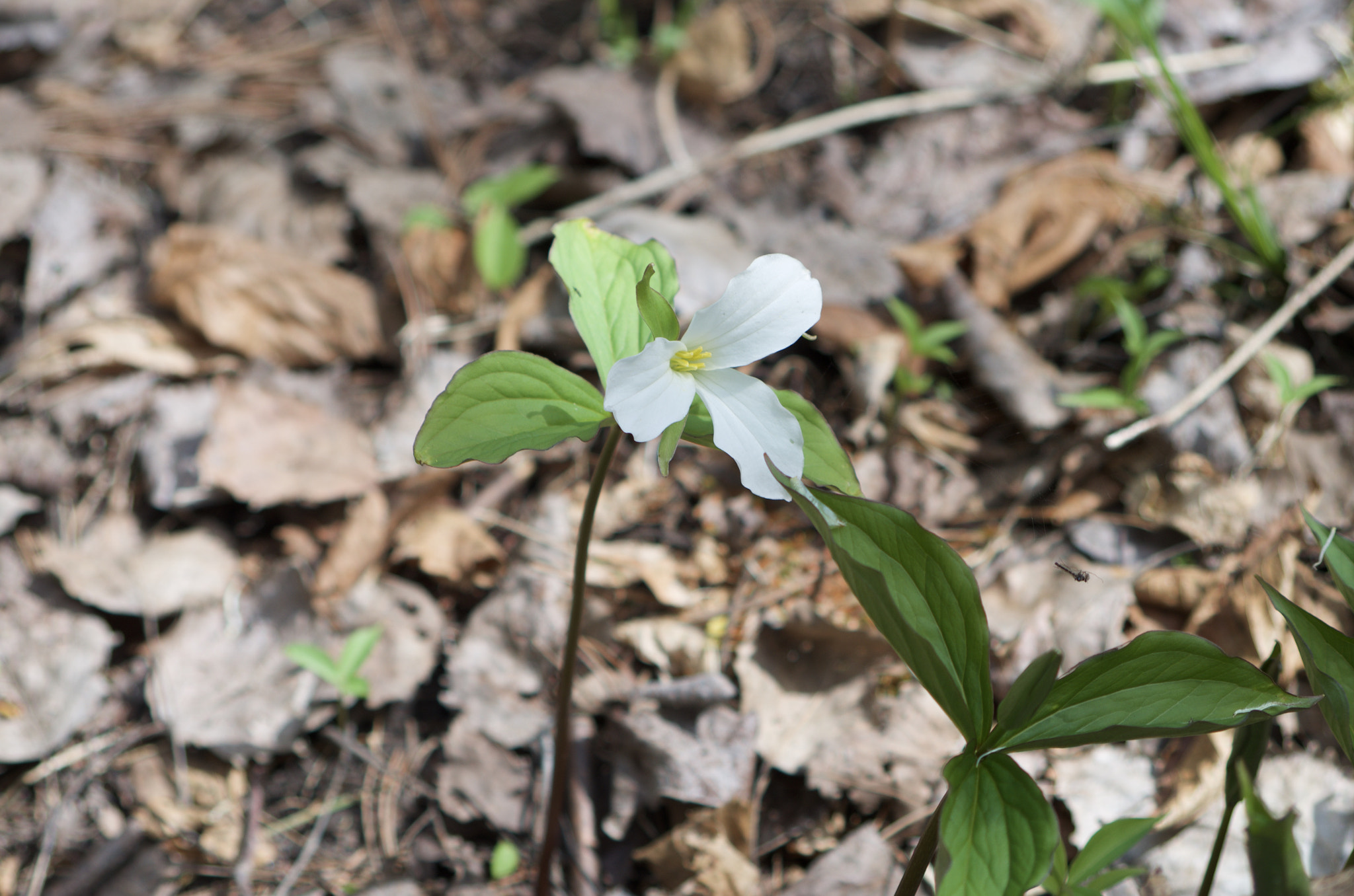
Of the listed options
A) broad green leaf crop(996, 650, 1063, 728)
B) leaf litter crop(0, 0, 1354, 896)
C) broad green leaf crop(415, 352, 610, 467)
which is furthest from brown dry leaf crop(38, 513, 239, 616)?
broad green leaf crop(996, 650, 1063, 728)

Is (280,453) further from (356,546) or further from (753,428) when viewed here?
(753,428)

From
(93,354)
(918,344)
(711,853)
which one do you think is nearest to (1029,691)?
(711,853)

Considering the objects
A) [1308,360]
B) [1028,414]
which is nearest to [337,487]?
[1028,414]

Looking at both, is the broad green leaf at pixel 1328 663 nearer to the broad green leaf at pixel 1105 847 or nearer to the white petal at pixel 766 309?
the broad green leaf at pixel 1105 847

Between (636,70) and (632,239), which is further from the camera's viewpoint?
(636,70)

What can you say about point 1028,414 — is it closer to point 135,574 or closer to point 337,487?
point 337,487

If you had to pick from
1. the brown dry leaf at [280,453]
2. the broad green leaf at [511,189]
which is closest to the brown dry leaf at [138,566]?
the brown dry leaf at [280,453]
